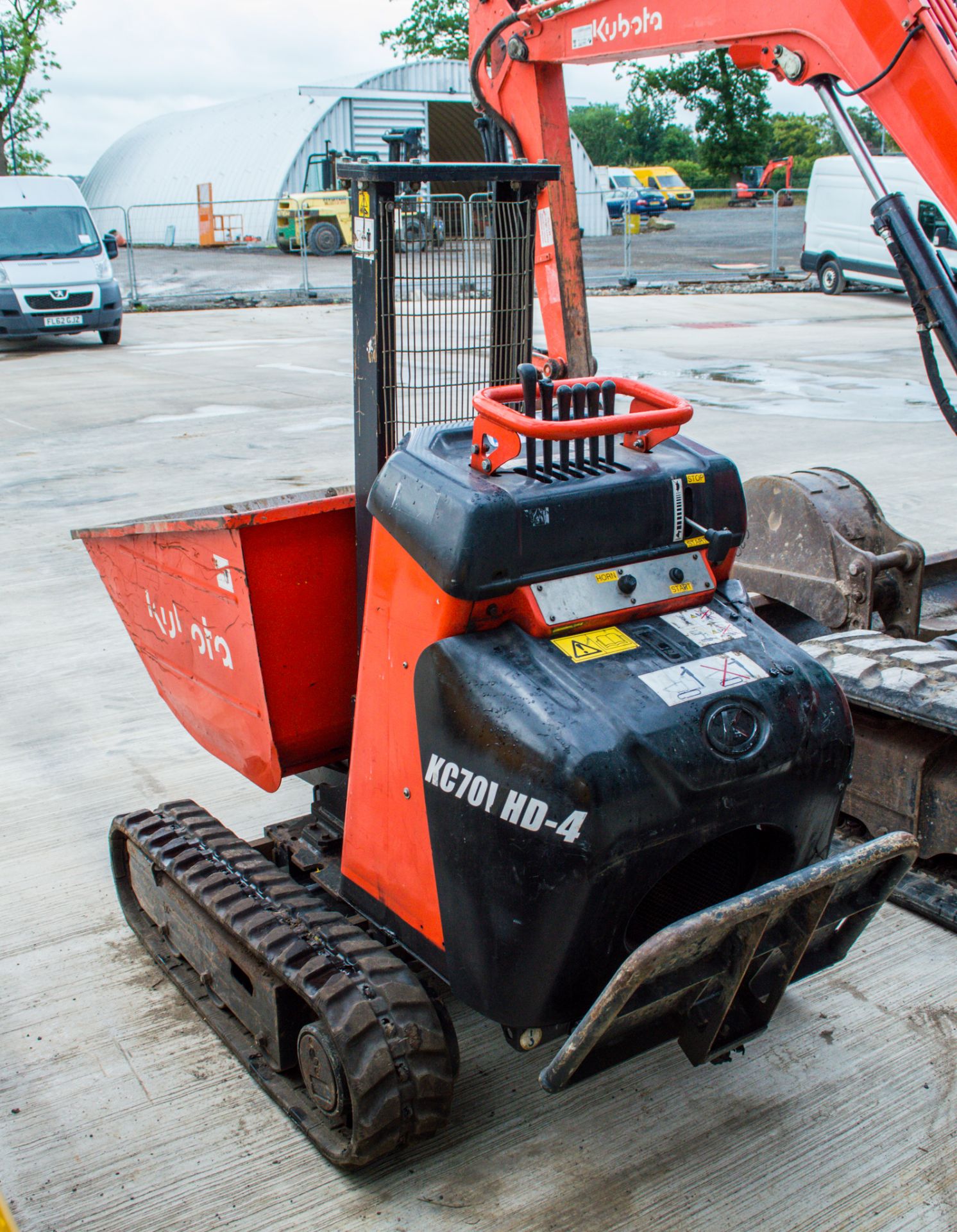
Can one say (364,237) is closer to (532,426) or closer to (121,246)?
(532,426)

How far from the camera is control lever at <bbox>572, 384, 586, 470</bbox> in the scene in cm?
251

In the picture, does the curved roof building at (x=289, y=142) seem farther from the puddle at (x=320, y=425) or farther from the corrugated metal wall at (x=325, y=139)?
the puddle at (x=320, y=425)

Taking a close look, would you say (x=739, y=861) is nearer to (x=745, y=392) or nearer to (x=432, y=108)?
(x=745, y=392)

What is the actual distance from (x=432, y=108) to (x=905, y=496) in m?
33.0

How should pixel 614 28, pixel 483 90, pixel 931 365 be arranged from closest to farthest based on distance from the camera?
pixel 931 365 → pixel 614 28 → pixel 483 90

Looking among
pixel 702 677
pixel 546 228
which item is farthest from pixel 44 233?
pixel 702 677

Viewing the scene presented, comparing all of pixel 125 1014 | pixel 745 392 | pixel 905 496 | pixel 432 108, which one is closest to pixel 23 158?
pixel 432 108

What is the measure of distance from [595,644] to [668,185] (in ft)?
153

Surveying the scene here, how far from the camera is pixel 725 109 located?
186ft

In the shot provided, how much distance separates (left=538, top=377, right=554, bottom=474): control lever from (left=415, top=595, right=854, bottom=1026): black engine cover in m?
0.37

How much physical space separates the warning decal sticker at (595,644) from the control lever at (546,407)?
35 cm

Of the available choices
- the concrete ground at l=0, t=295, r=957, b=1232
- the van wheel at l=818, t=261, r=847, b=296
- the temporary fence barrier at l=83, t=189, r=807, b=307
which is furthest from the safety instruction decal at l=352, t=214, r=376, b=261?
the van wheel at l=818, t=261, r=847, b=296

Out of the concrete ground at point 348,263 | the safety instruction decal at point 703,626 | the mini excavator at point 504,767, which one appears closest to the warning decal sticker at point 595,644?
the mini excavator at point 504,767

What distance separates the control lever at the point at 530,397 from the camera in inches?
93.0
